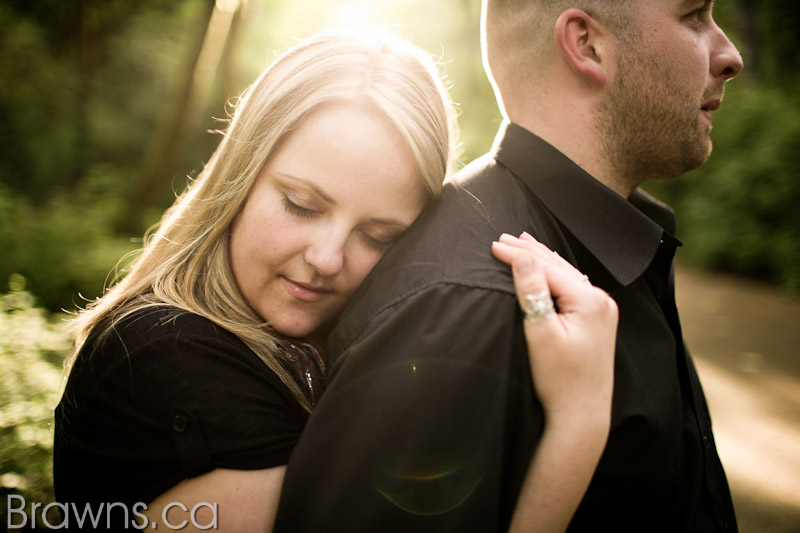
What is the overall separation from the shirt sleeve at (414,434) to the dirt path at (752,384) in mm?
3418

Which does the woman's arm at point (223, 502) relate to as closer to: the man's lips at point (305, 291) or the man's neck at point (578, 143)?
the man's lips at point (305, 291)

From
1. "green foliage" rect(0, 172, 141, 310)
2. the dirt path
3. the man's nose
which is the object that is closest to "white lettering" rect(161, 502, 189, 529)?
the man's nose

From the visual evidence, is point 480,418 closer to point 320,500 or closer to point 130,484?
point 320,500

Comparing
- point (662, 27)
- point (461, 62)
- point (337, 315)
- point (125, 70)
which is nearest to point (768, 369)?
point (662, 27)

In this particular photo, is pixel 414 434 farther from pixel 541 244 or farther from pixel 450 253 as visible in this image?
pixel 541 244

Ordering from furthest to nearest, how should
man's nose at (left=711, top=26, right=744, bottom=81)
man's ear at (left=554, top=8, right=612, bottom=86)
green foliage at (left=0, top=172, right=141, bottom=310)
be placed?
green foliage at (left=0, top=172, right=141, bottom=310) < man's nose at (left=711, top=26, right=744, bottom=81) < man's ear at (left=554, top=8, right=612, bottom=86)

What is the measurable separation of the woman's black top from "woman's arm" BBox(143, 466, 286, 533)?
23 millimetres

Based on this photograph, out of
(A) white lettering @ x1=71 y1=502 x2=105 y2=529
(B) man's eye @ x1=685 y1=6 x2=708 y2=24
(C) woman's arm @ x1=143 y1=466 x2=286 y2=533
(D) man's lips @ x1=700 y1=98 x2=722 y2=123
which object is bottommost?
(A) white lettering @ x1=71 y1=502 x2=105 y2=529

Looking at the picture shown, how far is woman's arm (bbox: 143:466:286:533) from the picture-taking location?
1.30m

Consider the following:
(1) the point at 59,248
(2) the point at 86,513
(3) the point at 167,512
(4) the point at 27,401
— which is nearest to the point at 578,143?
(3) the point at 167,512

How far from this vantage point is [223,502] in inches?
51.2

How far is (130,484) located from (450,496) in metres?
0.82

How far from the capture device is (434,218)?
1528 mm

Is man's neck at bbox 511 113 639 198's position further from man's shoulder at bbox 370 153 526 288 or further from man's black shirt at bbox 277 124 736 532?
man's shoulder at bbox 370 153 526 288
